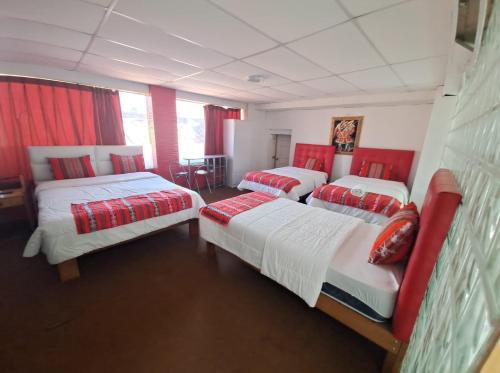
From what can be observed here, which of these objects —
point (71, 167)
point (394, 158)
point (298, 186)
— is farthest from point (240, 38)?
point (394, 158)

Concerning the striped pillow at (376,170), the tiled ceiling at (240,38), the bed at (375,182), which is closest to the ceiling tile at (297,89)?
the tiled ceiling at (240,38)

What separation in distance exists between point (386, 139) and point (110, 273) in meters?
5.14

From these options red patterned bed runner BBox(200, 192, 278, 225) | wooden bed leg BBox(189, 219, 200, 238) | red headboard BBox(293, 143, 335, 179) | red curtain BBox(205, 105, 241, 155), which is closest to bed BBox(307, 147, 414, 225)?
red headboard BBox(293, 143, 335, 179)

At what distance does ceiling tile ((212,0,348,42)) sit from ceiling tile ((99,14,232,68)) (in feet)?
2.47

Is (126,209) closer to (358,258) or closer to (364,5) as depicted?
(358,258)

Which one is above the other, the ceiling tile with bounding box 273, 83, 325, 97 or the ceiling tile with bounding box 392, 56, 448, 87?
the ceiling tile with bounding box 273, 83, 325, 97

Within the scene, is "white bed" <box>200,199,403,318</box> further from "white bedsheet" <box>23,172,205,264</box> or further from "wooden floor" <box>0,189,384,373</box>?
"white bedsheet" <box>23,172,205,264</box>

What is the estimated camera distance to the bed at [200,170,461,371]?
0.99m

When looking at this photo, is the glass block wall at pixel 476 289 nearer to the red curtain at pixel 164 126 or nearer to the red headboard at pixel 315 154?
the red headboard at pixel 315 154

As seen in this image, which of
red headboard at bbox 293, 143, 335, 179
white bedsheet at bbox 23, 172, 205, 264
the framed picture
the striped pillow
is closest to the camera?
white bedsheet at bbox 23, 172, 205, 264

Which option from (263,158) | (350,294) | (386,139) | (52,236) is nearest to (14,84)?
(52,236)

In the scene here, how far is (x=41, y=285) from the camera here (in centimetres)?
187

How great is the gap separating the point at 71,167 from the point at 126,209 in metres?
1.80

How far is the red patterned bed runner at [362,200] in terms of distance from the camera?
110 inches
